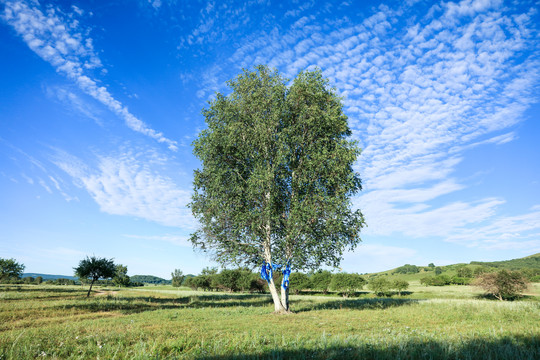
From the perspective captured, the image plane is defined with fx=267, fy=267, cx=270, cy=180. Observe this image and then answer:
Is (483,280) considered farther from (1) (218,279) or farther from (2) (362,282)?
(1) (218,279)

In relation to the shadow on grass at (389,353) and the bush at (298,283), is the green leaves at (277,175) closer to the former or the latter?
the shadow on grass at (389,353)

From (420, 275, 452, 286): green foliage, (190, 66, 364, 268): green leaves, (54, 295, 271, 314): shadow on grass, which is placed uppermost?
(190, 66, 364, 268): green leaves

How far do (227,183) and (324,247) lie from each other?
10.0 m

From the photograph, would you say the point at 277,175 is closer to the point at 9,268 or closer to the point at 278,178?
the point at 278,178

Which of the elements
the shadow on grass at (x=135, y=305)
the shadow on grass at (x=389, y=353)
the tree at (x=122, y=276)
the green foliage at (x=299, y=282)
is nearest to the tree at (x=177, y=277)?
the tree at (x=122, y=276)

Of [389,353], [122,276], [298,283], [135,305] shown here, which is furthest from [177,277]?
[389,353]

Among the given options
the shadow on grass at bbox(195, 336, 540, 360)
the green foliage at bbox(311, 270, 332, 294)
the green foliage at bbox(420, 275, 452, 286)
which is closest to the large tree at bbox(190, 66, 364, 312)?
the shadow on grass at bbox(195, 336, 540, 360)

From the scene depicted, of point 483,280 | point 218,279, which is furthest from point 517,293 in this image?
point 218,279

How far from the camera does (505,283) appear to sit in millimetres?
54781

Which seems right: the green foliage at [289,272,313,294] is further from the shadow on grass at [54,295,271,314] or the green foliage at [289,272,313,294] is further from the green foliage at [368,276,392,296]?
the shadow on grass at [54,295,271,314]

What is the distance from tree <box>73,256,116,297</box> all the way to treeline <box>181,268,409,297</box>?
34.1 metres

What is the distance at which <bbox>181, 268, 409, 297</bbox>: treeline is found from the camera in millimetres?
82500

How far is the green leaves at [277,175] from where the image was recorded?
72.2 ft

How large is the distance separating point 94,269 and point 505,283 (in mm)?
80771
